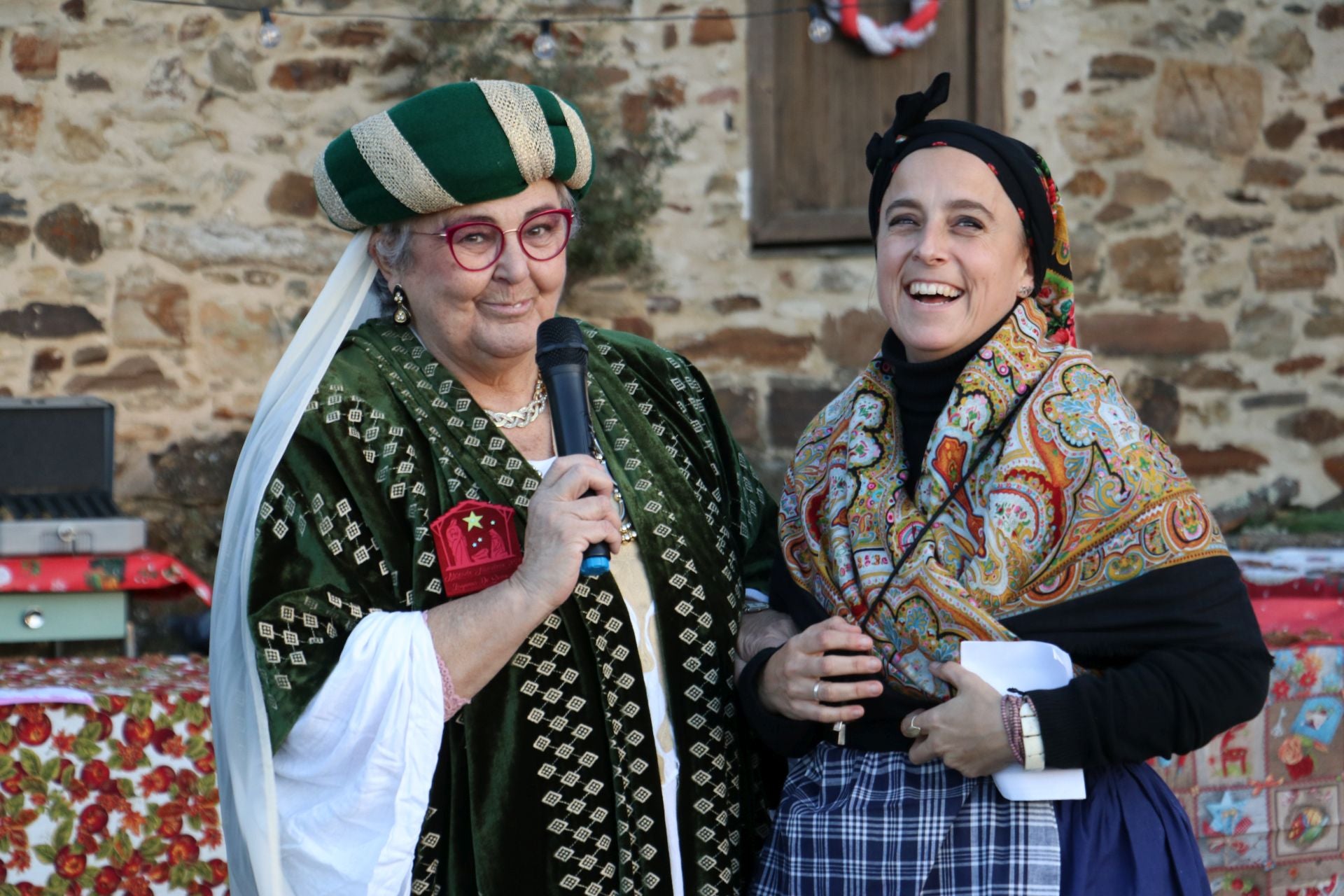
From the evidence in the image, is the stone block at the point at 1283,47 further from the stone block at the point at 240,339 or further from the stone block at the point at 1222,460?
the stone block at the point at 240,339

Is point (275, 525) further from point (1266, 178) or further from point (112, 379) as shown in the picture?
point (1266, 178)

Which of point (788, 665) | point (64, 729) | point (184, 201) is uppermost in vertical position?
point (184, 201)

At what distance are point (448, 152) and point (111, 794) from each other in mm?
1902

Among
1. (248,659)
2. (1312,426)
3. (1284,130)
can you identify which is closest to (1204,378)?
(1312,426)

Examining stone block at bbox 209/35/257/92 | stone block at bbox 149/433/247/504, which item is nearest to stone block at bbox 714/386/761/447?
stone block at bbox 149/433/247/504

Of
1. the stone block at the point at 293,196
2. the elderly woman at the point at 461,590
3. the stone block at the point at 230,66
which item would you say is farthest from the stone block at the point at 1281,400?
the elderly woman at the point at 461,590

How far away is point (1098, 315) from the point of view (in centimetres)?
571

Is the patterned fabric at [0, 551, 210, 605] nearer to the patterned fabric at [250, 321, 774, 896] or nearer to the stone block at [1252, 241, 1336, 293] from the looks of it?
the patterned fabric at [250, 321, 774, 896]

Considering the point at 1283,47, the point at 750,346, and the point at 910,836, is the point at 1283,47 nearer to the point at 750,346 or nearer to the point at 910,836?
the point at 750,346

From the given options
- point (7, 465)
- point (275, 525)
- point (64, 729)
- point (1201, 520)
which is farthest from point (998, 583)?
point (7, 465)

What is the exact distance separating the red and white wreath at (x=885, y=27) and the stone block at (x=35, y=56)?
260cm

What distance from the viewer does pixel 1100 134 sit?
5684 millimetres

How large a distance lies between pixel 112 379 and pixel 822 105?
2.62 metres

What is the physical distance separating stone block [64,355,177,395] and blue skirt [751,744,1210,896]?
377 cm
